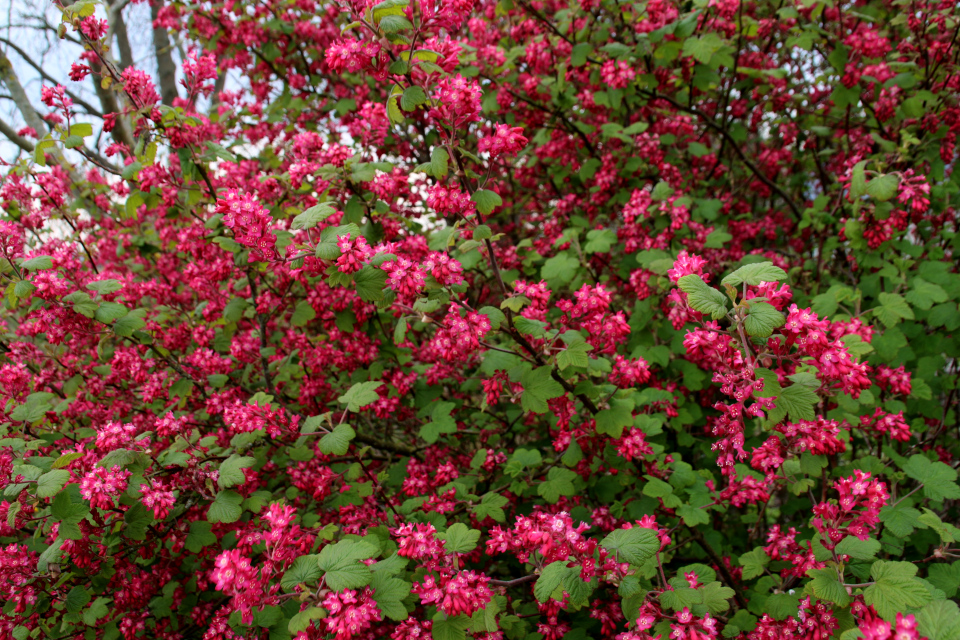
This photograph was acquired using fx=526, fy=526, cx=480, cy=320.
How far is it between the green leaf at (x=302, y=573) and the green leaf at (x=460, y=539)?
22.4 inches

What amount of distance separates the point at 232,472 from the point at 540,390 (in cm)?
169

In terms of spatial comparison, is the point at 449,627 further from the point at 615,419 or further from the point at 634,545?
the point at 615,419

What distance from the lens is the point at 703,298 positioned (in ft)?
6.69

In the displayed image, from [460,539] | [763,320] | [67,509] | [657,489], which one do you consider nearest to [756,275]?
[763,320]

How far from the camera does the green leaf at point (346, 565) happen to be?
2.07m

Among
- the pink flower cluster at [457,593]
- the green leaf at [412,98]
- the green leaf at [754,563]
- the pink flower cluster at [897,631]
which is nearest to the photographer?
the pink flower cluster at [897,631]

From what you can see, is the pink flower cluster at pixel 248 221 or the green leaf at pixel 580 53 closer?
the pink flower cluster at pixel 248 221

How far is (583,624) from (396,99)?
124 inches

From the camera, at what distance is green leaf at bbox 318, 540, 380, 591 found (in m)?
2.07

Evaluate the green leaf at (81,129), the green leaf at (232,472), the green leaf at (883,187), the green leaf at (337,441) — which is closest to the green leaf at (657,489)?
the green leaf at (337,441)

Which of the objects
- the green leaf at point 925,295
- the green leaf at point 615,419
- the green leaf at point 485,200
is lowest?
the green leaf at point 615,419

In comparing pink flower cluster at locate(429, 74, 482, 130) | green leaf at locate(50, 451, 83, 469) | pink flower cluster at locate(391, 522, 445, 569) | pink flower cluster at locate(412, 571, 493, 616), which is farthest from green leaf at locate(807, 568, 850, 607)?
green leaf at locate(50, 451, 83, 469)

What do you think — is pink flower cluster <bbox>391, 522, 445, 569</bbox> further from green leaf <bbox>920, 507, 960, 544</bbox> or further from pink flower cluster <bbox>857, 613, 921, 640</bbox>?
green leaf <bbox>920, 507, 960, 544</bbox>

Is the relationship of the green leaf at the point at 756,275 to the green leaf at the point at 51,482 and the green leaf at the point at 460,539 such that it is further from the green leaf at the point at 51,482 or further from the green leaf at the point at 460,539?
the green leaf at the point at 51,482
